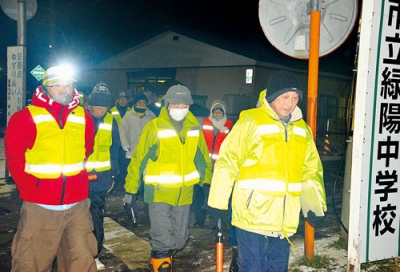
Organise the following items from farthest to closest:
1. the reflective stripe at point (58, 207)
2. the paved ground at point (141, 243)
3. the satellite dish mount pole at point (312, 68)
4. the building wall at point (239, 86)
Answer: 1. the building wall at point (239, 86)
2. the paved ground at point (141, 243)
3. the satellite dish mount pole at point (312, 68)
4. the reflective stripe at point (58, 207)

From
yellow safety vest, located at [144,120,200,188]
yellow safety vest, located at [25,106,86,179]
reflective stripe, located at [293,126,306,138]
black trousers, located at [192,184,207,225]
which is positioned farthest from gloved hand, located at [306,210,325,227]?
black trousers, located at [192,184,207,225]

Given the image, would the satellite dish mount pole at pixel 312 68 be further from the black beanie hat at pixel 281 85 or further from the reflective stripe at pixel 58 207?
the reflective stripe at pixel 58 207

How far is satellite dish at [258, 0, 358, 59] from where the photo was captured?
4609 millimetres

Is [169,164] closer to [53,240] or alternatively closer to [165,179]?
[165,179]

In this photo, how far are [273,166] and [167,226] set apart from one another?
156 cm

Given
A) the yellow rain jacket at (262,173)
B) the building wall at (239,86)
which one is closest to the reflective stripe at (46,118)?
the yellow rain jacket at (262,173)

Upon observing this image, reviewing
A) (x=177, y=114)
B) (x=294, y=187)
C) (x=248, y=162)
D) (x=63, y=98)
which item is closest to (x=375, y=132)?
(x=294, y=187)

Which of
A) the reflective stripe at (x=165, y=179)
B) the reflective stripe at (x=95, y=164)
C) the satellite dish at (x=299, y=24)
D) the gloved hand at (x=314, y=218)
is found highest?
the satellite dish at (x=299, y=24)

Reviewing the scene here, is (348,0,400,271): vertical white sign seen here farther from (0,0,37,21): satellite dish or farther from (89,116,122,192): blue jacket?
(0,0,37,21): satellite dish

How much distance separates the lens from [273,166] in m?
3.22

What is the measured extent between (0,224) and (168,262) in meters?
3.39

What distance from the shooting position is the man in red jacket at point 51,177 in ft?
11.1

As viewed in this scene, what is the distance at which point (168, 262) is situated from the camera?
4.28 metres

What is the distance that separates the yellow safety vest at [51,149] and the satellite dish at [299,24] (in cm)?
248
